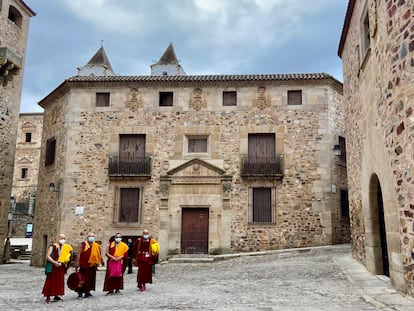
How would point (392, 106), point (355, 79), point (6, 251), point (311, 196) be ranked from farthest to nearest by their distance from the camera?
point (6, 251), point (311, 196), point (355, 79), point (392, 106)

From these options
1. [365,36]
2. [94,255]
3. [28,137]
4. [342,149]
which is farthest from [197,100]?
[28,137]

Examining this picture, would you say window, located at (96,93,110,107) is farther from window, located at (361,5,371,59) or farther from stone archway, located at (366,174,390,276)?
stone archway, located at (366,174,390,276)

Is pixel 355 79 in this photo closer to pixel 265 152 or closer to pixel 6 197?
pixel 265 152

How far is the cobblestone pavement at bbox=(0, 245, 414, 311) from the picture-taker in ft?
18.7

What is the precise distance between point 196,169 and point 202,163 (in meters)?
0.33

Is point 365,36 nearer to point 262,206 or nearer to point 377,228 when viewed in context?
point 377,228

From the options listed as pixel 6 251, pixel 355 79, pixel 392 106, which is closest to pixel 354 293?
pixel 392 106

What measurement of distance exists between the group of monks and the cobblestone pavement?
22 centimetres

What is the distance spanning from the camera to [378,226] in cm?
800

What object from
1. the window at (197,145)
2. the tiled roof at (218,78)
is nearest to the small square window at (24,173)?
the tiled roof at (218,78)

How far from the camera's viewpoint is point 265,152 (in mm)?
15844

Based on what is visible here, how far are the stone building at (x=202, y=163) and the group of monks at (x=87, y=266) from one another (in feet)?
24.2

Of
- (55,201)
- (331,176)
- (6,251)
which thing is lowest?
(6,251)

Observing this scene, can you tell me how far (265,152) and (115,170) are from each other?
5886 millimetres
